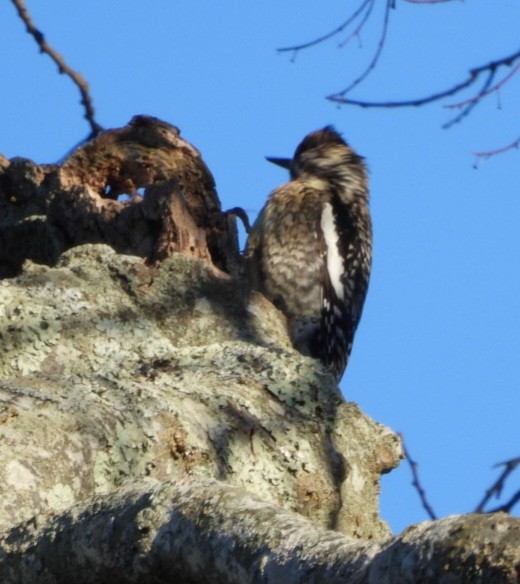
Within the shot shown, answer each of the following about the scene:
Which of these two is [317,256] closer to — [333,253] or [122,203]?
[333,253]

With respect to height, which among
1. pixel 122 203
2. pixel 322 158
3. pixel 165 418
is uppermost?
pixel 322 158

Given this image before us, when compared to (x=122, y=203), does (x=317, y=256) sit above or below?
above

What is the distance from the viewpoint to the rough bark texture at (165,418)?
1739mm

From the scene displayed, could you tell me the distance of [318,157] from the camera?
7.14m

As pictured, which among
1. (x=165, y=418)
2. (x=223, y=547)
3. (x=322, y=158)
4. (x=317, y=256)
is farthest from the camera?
(x=322, y=158)

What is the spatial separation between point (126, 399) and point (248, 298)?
1191mm

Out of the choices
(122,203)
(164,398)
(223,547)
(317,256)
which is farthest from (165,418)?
(317,256)

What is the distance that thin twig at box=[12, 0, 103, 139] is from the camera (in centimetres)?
446

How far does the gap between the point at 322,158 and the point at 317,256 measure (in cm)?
115

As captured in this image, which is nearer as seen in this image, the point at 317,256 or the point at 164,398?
the point at 164,398

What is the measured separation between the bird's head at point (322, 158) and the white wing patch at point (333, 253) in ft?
2.38

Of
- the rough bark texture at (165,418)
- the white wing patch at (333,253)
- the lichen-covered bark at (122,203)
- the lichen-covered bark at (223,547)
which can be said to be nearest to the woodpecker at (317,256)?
the white wing patch at (333,253)

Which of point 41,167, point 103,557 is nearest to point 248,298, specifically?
point 41,167

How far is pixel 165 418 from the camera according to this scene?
2.87 metres
